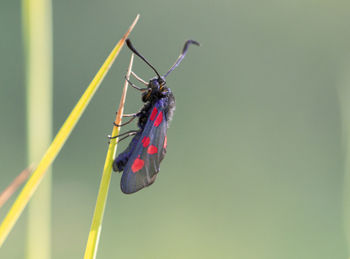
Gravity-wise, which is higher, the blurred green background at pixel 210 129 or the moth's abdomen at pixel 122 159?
the blurred green background at pixel 210 129

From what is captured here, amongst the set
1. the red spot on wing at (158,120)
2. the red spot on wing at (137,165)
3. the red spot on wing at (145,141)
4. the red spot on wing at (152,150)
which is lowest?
the red spot on wing at (137,165)

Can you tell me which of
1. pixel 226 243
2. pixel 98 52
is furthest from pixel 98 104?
pixel 226 243

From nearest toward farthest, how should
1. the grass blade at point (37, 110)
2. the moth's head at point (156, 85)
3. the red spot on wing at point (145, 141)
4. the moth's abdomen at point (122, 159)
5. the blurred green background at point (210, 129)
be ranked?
the grass blade at point (37, 110)
the moth's abdomen at point (122, 159)
the red spot on wing at point (145, 141)
the moth's head at point (156, 85)
the blurred green background at point (210, 129)

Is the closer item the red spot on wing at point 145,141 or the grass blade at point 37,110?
the grass blade at point 37,110

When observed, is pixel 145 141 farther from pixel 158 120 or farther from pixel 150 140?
pixel 158 120

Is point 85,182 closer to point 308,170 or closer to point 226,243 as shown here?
point 226,243

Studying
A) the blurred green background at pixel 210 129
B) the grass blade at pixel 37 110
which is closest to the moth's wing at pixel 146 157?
the grass blade at pixel 37 110

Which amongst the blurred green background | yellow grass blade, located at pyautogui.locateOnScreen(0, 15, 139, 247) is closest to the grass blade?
yellow grass blade, located at pyautogui.locateOnScreen(0, 15, 139, 247)

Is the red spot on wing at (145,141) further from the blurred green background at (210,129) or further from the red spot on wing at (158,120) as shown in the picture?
the blurred green background at (210,129)
